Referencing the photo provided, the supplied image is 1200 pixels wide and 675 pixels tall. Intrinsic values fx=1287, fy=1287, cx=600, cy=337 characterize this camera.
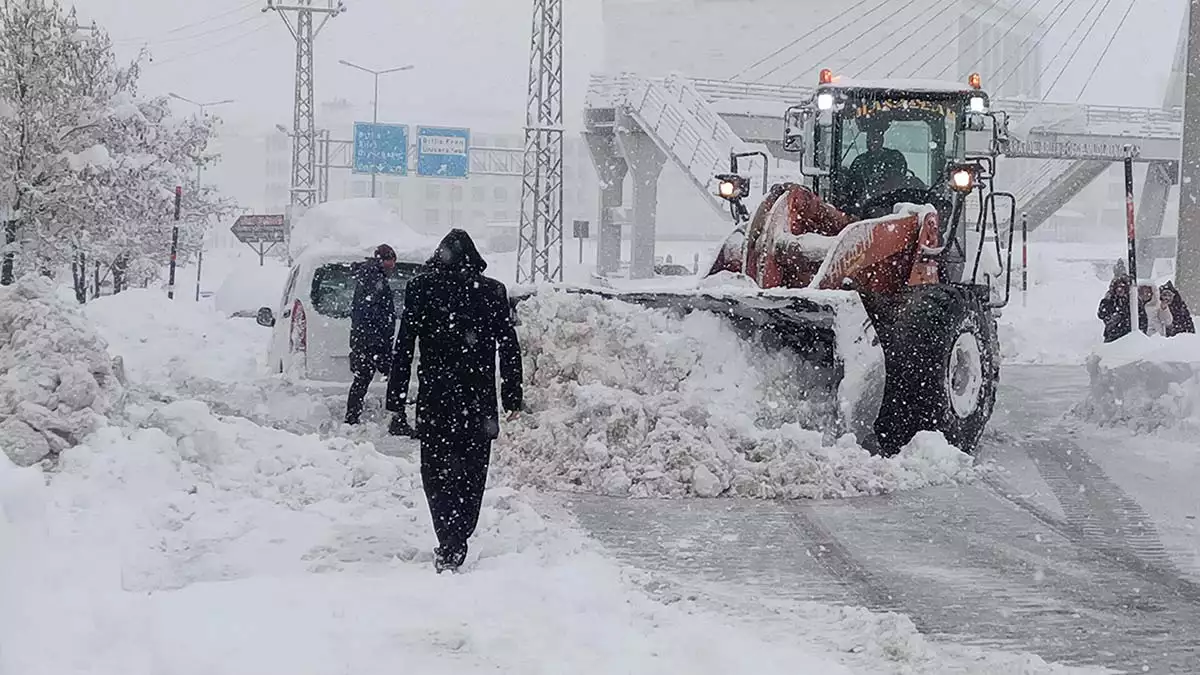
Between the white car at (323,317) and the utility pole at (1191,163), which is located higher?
the utility pole at (1191,163)

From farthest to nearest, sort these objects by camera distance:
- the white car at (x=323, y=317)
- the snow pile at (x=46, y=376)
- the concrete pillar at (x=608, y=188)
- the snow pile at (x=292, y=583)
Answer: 1. the concrete pillar at (x=608, y=188)
2. the white car at (x=323, y=317)
3. the snow pile at (x=46, y=376)
4. the snow pile at (x=292, y=583)

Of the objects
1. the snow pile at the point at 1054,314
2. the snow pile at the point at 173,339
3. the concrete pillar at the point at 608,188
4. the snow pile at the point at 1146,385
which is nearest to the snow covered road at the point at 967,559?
the snow pile at the point at 1146,385

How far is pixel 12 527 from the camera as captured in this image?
12.5ft

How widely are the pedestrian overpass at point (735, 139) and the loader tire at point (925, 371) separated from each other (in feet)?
57.3

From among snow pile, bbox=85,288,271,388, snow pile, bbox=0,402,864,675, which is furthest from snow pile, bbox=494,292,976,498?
snow pile, bbox=85,288,271,388

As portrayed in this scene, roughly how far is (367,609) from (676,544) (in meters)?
2.22

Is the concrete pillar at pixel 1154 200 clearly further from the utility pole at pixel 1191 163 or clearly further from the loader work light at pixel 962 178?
the loader work light at pixel 962 178

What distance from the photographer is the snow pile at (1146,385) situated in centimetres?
1123

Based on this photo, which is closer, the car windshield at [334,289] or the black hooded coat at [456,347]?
the black hooded coat at [456,347]

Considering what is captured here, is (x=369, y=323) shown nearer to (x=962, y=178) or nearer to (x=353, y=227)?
(x=962, y=178)

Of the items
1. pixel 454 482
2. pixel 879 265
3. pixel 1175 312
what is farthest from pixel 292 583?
pixel 1175 312

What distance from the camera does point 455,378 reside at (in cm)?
634

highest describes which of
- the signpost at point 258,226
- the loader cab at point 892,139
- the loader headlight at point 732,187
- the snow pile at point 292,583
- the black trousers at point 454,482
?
the loader cab at point 892,139

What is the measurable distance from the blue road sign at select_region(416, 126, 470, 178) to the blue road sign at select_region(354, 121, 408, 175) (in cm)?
57
